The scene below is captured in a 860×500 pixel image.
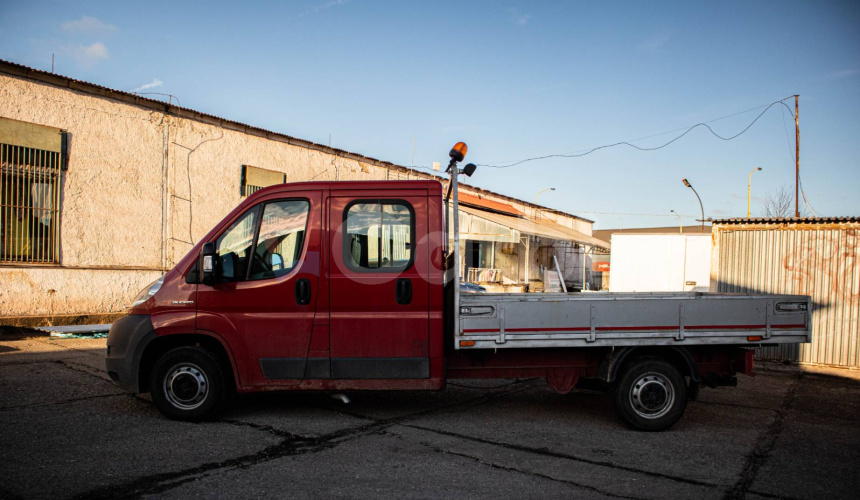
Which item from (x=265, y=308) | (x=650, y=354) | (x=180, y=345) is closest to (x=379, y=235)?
(x=265, y=308)

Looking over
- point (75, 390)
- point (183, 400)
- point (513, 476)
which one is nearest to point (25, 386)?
point (75, 390)

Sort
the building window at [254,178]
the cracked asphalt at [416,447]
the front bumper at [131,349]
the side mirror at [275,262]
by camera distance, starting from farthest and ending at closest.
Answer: the building window at [254,178], the side mirror at [275,262], the front bumper at [131,349], the cracked asphalt at [416,447]

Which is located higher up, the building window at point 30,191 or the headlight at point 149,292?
the building window at point 30,191

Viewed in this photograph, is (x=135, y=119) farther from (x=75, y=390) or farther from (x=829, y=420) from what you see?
(x=829, y=420)

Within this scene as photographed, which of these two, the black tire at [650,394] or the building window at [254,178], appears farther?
the building window at [254,178]

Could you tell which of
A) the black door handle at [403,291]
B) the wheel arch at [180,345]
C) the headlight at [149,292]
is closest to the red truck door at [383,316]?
the black door handle at [403,291]

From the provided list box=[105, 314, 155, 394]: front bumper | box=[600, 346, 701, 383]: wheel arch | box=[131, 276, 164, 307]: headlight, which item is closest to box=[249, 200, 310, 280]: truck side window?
box=[131, 276, 164, 307]: headlight

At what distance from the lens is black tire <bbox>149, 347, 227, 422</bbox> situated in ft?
18.0

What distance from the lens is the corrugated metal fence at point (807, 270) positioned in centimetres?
973

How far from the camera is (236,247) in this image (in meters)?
5.63

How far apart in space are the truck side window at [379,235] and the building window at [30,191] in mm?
9218

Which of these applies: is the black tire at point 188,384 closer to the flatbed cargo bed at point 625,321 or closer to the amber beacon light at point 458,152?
the flatbed cargo bed at point 625,321

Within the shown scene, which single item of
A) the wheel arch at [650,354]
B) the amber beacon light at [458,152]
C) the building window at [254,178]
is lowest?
the wheel arch at [650,354]

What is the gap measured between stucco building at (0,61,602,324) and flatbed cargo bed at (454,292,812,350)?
33.5ft
